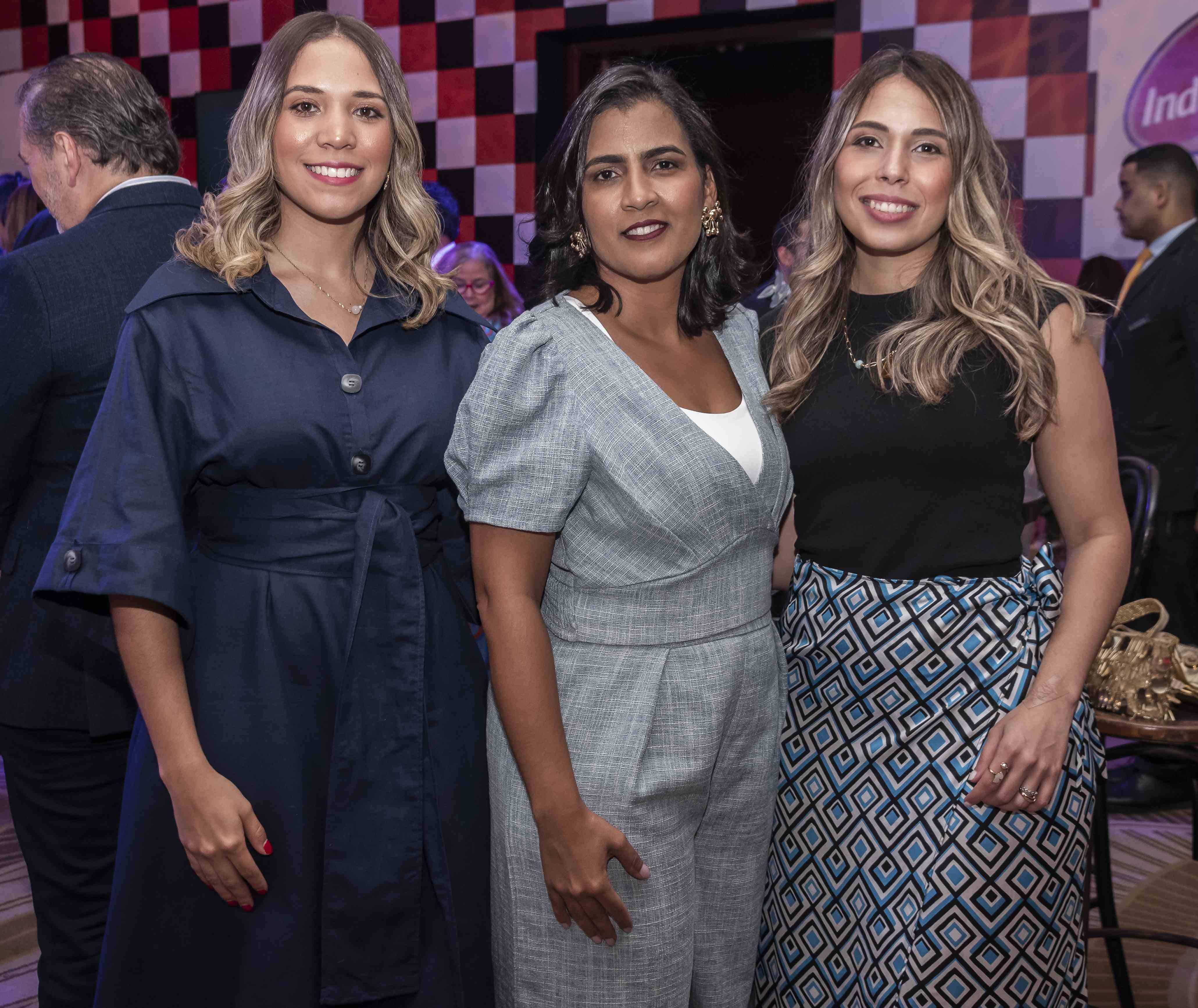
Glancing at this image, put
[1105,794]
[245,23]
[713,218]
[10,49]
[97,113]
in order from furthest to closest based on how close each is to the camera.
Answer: [10,49] → [245,23] → [1105,794] → [97,113] → [713,218]

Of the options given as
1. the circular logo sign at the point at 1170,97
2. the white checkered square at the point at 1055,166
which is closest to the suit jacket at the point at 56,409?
the white checkered square at the point at 1055,166

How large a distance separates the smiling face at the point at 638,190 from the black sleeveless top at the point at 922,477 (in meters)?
0.30

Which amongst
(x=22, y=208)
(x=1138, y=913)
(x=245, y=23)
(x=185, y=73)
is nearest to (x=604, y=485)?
(x=1138, y=913)

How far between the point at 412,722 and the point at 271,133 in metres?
0.74

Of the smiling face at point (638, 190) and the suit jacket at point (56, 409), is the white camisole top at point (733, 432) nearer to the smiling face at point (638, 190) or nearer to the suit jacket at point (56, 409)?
the smiling face at point (638, 190)

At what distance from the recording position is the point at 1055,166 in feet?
11.6

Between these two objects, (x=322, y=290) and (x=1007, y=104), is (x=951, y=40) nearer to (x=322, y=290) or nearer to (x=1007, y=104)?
(x=1007, y=104)

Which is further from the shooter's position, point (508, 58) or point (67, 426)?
point (508, 58)

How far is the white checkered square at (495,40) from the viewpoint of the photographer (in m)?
4.21

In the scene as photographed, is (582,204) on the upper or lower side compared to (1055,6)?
lower

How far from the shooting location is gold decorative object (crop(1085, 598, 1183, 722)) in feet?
5.93

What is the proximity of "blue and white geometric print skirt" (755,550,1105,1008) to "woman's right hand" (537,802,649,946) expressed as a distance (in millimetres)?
288

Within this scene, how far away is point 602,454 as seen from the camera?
1228mm

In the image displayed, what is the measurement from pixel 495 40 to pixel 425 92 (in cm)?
36
